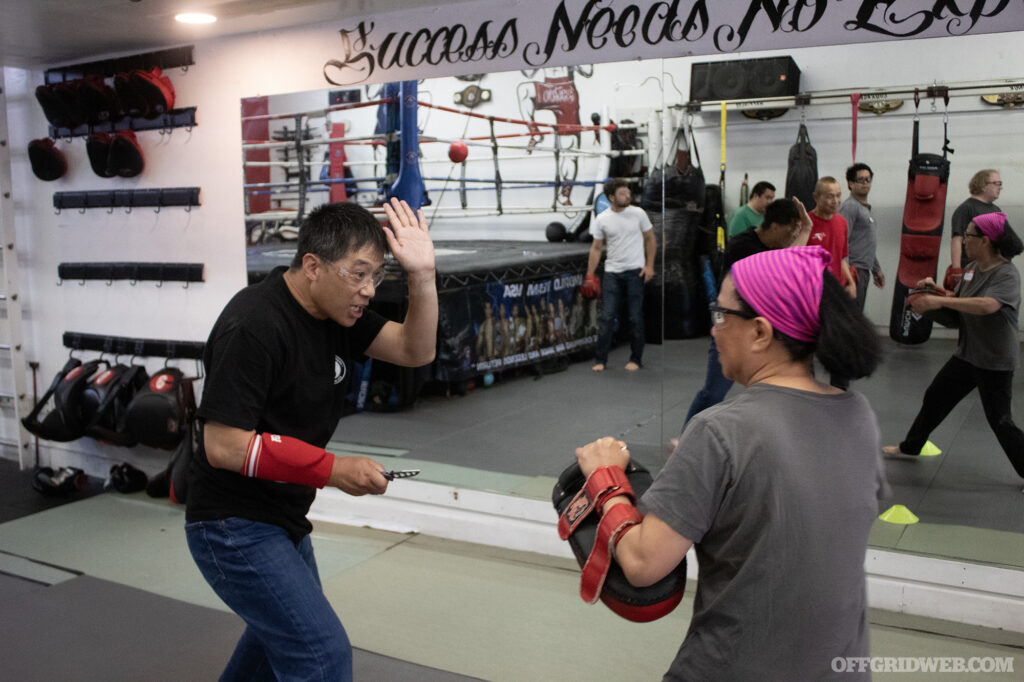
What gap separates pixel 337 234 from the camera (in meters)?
2.11

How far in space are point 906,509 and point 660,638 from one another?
1299 mm

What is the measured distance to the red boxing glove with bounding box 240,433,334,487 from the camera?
6.44 ft

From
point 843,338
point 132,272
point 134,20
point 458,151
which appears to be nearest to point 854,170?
point 458,151

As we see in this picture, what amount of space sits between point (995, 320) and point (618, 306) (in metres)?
2.52

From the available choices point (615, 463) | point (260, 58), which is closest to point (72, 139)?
point (260, 58)

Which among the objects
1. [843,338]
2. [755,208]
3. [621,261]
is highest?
[755,208]

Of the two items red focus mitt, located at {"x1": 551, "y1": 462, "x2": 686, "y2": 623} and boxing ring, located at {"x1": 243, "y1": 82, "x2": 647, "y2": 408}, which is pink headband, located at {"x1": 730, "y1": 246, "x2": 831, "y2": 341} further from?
boxing ring, located at {"x1": 243, "y1": 82, "x2": 647, "y2": 408}

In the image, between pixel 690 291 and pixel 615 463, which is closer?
pixel 615 463

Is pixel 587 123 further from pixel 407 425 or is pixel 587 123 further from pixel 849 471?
pixel 849 471

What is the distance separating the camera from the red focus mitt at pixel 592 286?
624 centimetres

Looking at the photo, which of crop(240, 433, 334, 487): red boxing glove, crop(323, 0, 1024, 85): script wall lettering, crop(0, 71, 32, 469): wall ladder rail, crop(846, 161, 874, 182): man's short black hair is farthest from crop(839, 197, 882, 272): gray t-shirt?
crop(0, 71, 32, 469): wall ladder rail

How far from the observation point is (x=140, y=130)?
17.9ft

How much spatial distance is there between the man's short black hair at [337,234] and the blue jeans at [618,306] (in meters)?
3.52

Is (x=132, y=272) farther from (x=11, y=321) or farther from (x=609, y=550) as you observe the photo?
(x=609, y=550)
